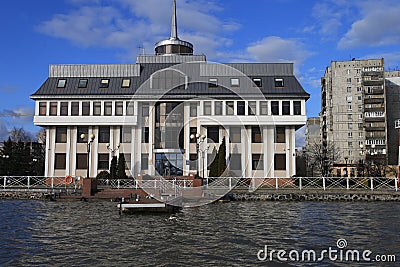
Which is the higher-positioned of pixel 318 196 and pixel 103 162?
pixel 103 162

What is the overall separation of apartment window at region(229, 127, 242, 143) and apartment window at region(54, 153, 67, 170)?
18.6m

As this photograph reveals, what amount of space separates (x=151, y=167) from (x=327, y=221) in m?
28.7

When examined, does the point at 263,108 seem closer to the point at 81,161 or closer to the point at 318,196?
the point at 318,196

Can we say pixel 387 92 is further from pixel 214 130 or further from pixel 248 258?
pixel 248 258

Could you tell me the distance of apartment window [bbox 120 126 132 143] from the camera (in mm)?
47656

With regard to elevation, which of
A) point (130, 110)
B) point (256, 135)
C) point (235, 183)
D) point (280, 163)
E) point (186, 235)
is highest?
point (130, 110)

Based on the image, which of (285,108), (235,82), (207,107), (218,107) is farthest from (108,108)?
(285,108)

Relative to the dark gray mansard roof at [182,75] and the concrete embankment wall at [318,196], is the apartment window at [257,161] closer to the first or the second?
the dark gray mansard roof at [182,75]

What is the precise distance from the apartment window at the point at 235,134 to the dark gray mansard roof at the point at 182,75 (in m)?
3.73

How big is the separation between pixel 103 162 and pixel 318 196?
24902 mm

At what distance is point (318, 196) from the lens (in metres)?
32.4

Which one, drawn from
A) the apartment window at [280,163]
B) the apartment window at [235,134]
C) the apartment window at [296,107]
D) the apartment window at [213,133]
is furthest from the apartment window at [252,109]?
the apartment window at [280,163]

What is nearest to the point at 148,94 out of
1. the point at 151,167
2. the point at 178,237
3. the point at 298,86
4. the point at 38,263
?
the point at 151,167

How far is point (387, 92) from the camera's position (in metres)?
82.6
